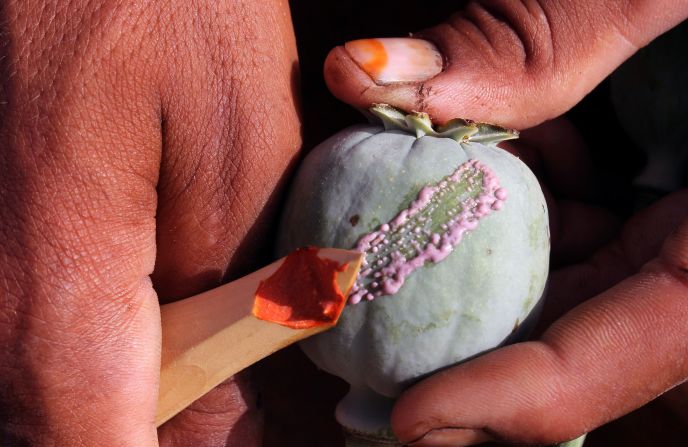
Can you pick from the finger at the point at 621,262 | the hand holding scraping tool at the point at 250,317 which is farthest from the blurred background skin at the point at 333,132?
the hand holding scraping tool at the point at 250,317

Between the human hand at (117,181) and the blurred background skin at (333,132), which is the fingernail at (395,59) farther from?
the blurred background skin at (333,132)

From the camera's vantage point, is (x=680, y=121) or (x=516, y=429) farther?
(x=680, y=121)

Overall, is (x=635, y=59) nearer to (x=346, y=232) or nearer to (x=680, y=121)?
(x=680, y=121)

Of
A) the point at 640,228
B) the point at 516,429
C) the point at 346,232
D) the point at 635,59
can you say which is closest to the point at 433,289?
the point at 346,232

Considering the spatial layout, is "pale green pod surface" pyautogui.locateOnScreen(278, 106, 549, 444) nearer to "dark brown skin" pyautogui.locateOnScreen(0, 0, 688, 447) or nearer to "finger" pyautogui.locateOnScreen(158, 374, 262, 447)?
"dark brown skin" pyautogui.locateOnScreen(0, 0, 688, 447)

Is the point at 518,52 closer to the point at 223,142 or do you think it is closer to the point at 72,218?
the point at 223,142

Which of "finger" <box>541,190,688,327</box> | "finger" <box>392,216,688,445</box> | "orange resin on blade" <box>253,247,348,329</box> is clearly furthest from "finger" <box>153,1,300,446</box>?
"finger" <box>541,190,688,327</box>
